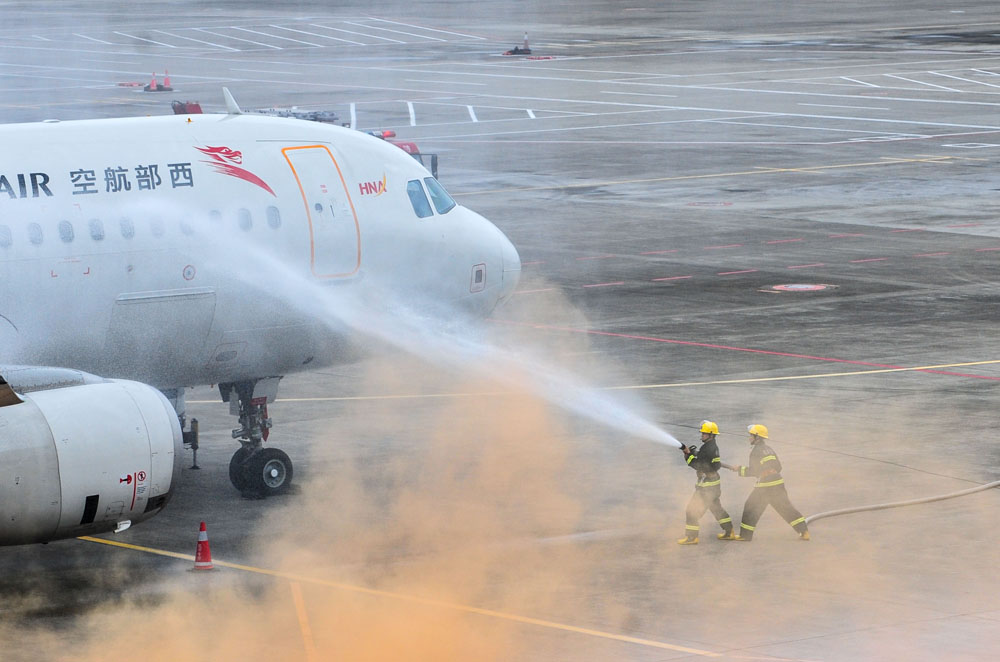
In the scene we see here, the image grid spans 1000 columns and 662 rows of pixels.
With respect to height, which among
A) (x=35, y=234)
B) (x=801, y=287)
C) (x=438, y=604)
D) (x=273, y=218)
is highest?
(x=801, y=287)

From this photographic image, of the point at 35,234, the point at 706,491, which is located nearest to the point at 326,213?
the point at 35,234

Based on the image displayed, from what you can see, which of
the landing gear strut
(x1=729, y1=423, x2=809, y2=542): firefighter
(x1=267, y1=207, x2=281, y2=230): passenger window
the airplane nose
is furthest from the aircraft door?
(x1=729, y1=423, x2=809, y2=542): firefighter

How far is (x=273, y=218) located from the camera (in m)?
25.3

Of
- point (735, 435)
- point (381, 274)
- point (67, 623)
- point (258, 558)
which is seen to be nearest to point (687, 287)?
point (735, 435)

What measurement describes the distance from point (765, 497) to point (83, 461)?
898 cm

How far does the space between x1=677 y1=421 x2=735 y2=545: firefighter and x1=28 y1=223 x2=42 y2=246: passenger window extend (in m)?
9.35

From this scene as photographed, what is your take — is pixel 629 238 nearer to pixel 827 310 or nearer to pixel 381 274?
pixel 827 310

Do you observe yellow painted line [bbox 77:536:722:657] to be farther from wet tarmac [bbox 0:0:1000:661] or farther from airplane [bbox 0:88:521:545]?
airplane [bbox 0:88:521:545]

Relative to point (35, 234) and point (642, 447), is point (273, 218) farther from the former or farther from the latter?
point (642, 447)

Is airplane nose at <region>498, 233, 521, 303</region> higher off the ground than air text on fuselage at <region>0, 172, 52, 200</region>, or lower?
higher

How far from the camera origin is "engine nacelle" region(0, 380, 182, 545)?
1958 cm

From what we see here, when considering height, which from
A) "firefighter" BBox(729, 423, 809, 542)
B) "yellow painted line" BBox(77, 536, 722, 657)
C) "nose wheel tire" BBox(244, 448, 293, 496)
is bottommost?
"yellow painted line" BBox(77, 536, 722, 657)

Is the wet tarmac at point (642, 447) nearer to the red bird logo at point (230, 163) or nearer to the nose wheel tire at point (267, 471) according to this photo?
the nose wheel tire at point (267, 471)

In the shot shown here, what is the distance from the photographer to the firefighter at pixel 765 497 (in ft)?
74.4
